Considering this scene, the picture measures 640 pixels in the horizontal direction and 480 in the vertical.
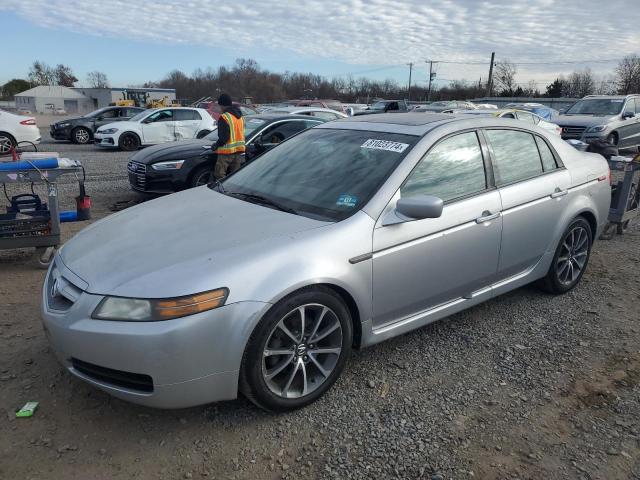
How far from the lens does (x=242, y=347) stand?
8.30 ft

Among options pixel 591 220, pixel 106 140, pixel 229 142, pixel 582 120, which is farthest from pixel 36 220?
A: pixel 582 120

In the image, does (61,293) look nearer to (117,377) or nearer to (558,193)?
(117,377)

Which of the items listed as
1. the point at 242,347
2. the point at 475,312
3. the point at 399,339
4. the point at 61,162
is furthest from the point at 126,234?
the point at 475,312

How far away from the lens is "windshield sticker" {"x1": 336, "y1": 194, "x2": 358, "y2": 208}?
3123 mm

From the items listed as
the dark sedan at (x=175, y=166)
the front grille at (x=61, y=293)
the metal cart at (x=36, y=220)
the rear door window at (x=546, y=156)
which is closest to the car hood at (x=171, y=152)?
the dark sedan at (x=175, y=166)

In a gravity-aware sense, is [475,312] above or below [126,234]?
below

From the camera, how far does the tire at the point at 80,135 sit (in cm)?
1939

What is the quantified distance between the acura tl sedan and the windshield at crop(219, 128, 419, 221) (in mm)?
14

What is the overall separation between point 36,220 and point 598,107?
1611 cm

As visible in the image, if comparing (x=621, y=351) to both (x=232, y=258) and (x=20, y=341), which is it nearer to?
(x=232, y=258)

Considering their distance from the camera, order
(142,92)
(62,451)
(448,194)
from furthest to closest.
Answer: (142,92), (448,194), (62,451)

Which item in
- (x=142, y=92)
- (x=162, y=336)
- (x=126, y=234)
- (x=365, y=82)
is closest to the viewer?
(x=162, y=336)

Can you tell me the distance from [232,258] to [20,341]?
6.81 feet

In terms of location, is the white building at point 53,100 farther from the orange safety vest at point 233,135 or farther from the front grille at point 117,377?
the front grille at point 117,377
